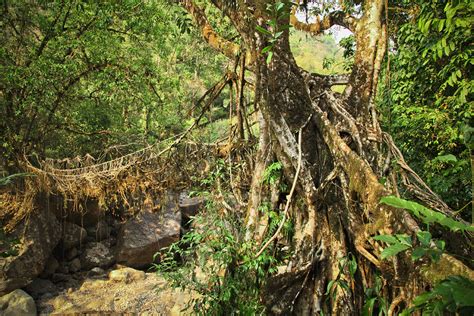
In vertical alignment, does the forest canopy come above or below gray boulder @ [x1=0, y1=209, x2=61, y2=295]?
above

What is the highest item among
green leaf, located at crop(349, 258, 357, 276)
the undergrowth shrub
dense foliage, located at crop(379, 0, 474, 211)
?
dense foliage, located at crop(379, 0, 474, 211)

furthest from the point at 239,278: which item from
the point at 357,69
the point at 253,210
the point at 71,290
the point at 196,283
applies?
the point at 71,290

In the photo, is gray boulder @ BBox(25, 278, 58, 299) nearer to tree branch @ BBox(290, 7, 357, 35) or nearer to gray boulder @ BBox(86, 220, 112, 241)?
gray boulder @ BBox(86, 220, 112, 241)

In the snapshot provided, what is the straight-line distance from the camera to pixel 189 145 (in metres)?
4.55

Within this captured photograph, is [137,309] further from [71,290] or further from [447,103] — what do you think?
[447,103]

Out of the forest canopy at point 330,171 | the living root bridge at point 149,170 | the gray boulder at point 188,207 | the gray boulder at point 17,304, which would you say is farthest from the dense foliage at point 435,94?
the gray boulder at point 17,304

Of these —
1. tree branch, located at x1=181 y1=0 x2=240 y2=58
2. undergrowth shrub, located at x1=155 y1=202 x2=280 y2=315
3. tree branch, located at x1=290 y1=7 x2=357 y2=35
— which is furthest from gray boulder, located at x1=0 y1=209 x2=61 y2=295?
tree branch, located at x1=290 y1=7 x2=357 y2=35

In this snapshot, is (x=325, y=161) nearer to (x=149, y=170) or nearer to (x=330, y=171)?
(x=330, y=171)

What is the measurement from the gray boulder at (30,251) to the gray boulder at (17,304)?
9.0 inches

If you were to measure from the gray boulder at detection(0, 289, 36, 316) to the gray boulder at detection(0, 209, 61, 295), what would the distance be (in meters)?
0.23

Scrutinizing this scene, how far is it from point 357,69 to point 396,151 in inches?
30.3

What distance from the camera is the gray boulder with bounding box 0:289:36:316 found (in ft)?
20.3

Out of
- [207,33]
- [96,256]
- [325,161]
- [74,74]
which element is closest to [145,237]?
[96,256]

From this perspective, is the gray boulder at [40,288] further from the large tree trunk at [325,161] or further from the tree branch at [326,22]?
the tree branch at [326,22]
